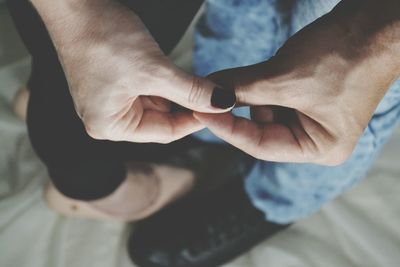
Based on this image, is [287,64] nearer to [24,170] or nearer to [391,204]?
[391,204]

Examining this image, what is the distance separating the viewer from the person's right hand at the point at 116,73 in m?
0.47

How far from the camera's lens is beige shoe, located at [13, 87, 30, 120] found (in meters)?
0.98

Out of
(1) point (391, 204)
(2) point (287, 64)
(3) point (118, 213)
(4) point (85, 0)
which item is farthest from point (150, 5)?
(1) point (391, 204)

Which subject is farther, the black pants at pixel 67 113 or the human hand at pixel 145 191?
the human hand at pixel 145 191

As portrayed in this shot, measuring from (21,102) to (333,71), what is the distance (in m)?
0.77

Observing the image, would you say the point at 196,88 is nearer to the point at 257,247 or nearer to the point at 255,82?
the point at 255,82

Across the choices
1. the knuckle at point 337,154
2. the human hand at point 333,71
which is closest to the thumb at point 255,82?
the human hand at point 333,71

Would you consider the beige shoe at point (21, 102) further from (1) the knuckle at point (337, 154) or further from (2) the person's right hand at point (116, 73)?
(1) the knuckle at point (337, 154)

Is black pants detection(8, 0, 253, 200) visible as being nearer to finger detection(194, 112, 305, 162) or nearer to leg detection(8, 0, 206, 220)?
leg detection(8, 0, 206, 220)

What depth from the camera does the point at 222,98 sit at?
0.48 metres

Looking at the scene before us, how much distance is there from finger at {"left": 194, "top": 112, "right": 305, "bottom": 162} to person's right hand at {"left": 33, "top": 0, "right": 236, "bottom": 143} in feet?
0.11

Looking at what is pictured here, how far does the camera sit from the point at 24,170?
0.92m

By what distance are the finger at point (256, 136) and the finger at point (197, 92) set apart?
3 cm

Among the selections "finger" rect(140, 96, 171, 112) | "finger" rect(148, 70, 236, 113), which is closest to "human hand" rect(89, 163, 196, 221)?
"finger" rect(140, 96, 171, 112)
